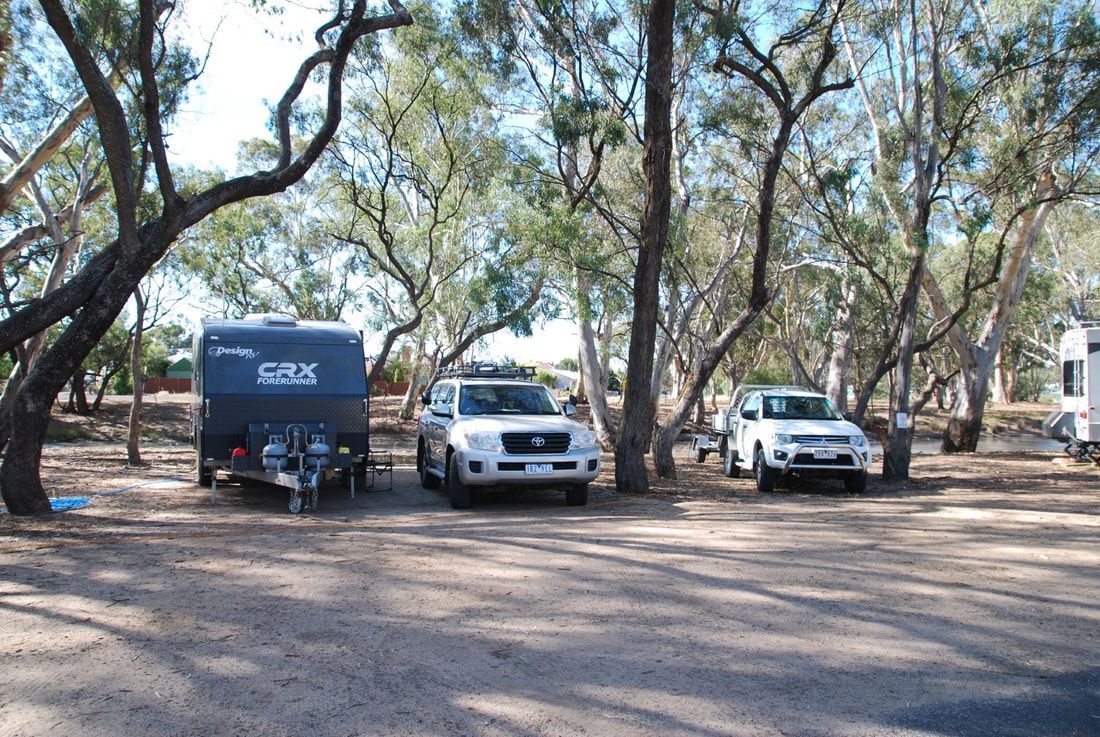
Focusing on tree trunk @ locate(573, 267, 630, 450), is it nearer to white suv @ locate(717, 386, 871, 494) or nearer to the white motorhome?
white suv @ locate(717, 386, 871, 494)

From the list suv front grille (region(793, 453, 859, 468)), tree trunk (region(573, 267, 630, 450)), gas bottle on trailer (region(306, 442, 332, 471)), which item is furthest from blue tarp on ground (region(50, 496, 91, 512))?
tree trunk (region(573, 267, 630, 450))

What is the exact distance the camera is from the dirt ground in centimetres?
405

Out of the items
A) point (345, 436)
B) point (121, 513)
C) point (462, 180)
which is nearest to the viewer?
point (121, 513)

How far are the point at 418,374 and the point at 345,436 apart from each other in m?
21.9

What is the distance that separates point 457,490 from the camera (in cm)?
1134

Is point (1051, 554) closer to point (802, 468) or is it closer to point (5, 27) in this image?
point (802, 468)

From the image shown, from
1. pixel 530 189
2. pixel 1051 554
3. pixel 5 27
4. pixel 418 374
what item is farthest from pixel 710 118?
pixel 418 374

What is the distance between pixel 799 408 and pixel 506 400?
5655mm

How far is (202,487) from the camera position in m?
13.5

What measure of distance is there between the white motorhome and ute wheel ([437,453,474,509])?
549 inches

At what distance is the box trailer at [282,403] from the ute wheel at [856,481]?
25.9 ft

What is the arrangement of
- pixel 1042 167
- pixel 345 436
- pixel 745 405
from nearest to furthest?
1. pixel 345 436
2. pixel 745 405
3. pixel 1042 167

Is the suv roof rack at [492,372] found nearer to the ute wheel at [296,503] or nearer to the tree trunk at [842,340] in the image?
the ute wheel at [296,503]

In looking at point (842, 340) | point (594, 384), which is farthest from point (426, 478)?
point (842, 340)
